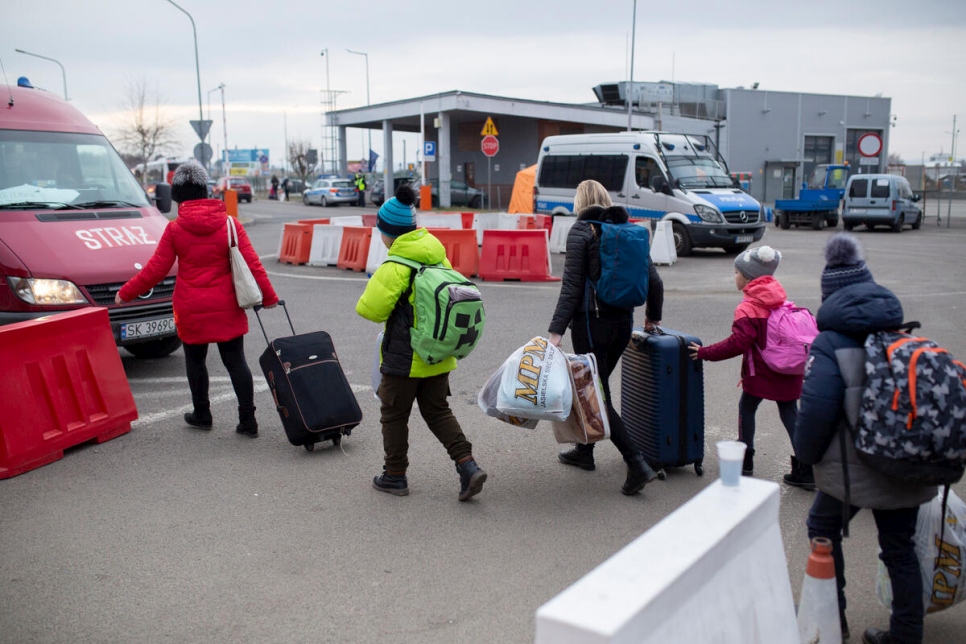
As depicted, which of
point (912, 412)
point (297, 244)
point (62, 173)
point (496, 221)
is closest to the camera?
point (912, 412)

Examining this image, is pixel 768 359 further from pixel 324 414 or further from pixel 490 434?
pixel 324 414

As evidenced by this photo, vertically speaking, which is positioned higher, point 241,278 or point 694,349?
point 241,278

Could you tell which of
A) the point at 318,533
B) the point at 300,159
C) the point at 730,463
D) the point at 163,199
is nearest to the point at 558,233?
the point at 163,199

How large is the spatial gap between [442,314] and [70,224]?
4.66 m

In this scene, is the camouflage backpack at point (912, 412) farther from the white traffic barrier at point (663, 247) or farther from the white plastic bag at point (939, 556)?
the white traffic barrier at point (663, 247)

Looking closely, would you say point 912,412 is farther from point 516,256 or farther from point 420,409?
point 516,256

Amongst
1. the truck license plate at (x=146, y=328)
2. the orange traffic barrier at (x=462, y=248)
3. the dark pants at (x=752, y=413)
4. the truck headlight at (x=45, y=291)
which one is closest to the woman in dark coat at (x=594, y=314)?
the dark pants at (x=752, y=413)

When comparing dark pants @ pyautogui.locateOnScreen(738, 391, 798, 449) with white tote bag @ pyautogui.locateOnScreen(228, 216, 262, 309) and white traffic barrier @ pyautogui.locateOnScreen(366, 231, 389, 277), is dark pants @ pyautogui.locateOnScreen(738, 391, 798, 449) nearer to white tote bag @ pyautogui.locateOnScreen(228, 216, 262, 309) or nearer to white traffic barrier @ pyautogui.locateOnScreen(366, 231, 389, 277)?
white tote bag @ pyautogui.locateOnScreen(228, 216, 262, 309)

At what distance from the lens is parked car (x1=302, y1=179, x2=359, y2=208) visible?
47094mm

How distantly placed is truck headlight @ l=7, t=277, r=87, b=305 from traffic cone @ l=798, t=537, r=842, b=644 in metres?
6.18

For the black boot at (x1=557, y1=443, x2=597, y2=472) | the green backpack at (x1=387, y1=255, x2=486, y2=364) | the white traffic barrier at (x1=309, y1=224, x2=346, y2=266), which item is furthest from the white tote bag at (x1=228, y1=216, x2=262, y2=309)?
the white traffic barrier at (x1=309, y1=224, x2=346, y2=266)

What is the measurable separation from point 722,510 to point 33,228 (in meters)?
6.89

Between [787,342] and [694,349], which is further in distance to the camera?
[694,349]

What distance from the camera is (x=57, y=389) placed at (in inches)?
231
